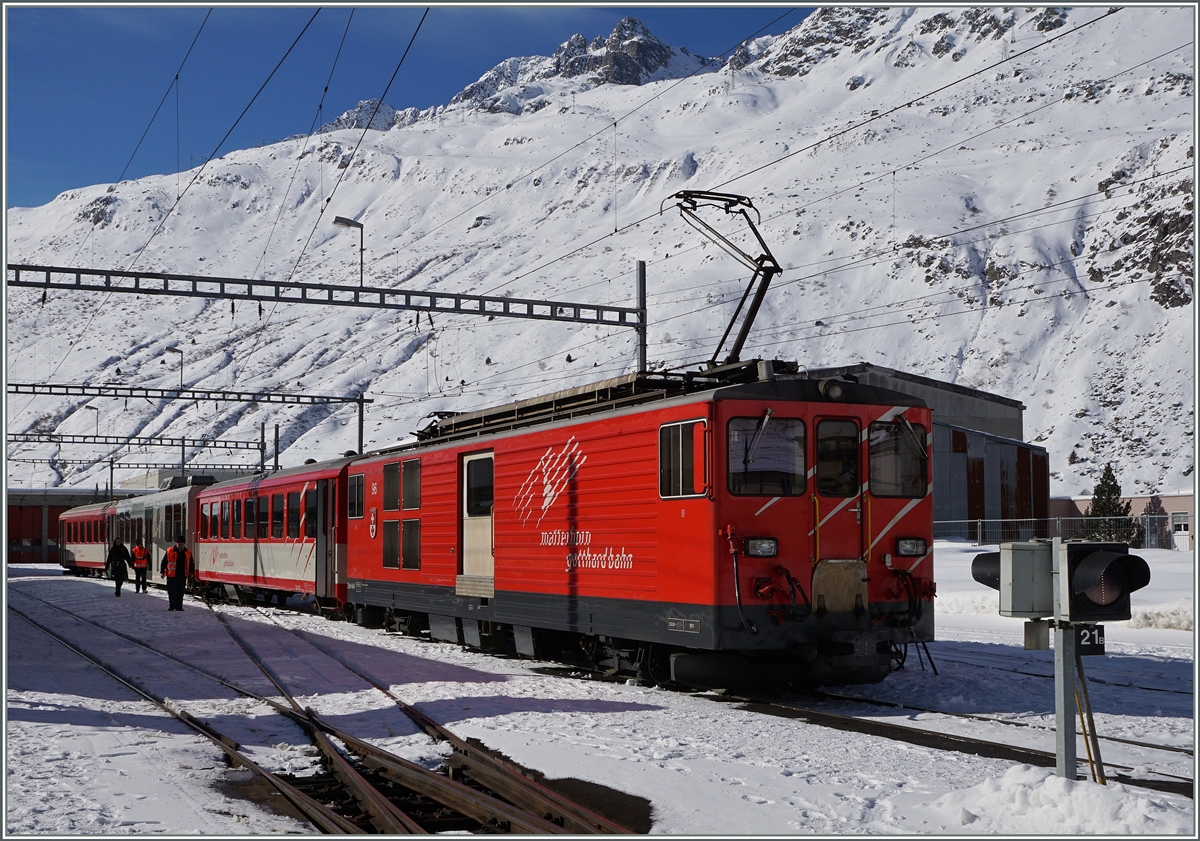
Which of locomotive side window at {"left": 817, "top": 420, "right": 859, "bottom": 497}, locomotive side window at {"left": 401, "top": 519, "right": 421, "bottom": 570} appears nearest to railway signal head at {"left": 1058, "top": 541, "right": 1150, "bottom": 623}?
locomotive side window at {"left": 817, "top": 420, "right": 859, "bottom": 497}

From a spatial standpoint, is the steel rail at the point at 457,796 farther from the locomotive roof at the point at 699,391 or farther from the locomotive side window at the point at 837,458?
the locomotive side window at the point at 837,458

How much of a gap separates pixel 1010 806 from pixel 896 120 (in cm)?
18970

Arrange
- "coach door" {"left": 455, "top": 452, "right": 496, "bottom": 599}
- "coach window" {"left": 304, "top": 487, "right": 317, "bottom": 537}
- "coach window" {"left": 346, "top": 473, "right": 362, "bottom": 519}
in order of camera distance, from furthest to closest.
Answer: "coach window" {"left": 304, "top": 487, "right": 317, "bottom": 537} → "coach window" {"left": 346, "top": 473, "right": 362, "bottom": 519} → "coach door" {"left": 455, "top": 452, "right": 496, "bottom": 599}

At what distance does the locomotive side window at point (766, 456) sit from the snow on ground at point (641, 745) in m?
2.20

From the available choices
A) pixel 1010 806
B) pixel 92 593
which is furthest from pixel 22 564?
pixel 1010 806

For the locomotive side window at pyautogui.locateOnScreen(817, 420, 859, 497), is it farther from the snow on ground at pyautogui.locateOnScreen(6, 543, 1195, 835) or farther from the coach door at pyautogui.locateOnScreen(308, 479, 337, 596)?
the coach door at pyautogui.locateOnScreen(308, 479, 337, 596)

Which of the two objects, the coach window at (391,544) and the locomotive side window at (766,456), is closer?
the locomotive side window at (766,456)

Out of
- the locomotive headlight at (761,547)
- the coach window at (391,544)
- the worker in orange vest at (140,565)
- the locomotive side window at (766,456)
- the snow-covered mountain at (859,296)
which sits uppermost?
the snow-covered mountain at (859,296)

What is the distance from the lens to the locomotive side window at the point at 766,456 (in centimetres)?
1149

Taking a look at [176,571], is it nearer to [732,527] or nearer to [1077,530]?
[732,527]

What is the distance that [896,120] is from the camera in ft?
605

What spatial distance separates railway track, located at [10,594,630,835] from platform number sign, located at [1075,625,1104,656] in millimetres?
2780

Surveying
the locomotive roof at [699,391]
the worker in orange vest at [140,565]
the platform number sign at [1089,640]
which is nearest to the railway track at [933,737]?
the platform number sign at [1089,640]

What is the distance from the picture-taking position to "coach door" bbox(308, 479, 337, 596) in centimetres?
2272
